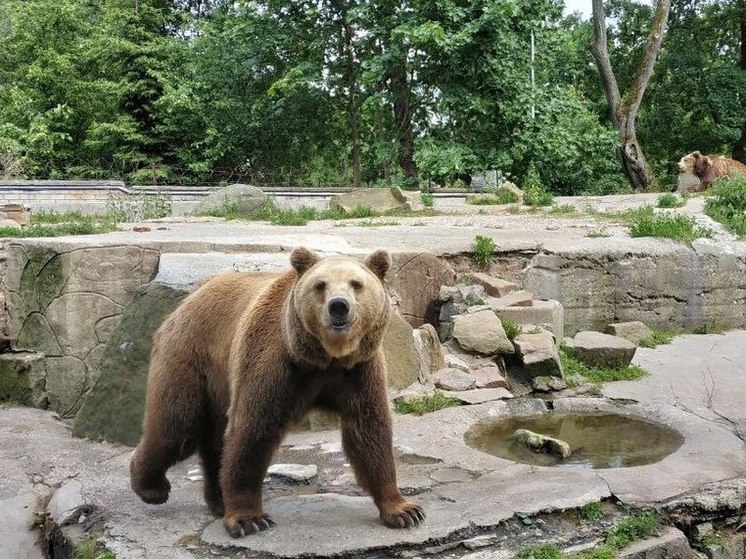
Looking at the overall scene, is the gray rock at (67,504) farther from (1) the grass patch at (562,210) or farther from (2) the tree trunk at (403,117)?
(2) the tree trunk at (403,117)

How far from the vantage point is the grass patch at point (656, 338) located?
27.6 feet

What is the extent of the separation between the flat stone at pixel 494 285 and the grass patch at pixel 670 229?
7.72 ft

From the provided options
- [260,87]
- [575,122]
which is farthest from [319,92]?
[575,122]

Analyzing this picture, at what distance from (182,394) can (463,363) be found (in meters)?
3.39

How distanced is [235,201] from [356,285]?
10.9 metres

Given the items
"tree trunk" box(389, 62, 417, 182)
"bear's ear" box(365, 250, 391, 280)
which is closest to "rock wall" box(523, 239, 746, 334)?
"bear's ear" box(365, 250, 391, 280)

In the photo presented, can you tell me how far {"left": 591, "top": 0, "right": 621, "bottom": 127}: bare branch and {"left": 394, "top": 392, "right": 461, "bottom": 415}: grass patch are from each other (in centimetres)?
1471

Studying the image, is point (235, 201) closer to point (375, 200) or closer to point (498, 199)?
point (375, 200)

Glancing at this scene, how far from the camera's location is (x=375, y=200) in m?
14.4

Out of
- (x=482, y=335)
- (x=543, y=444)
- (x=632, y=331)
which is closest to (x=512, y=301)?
(x=482, y=335)

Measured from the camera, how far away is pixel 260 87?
21.1 meters

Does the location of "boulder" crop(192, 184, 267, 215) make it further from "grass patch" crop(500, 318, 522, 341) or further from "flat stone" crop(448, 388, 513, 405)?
"flat stone" crop(448, 388, 513, 405)

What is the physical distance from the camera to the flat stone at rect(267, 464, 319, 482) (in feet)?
15.8

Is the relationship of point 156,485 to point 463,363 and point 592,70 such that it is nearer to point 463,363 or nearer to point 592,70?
point 463,363
